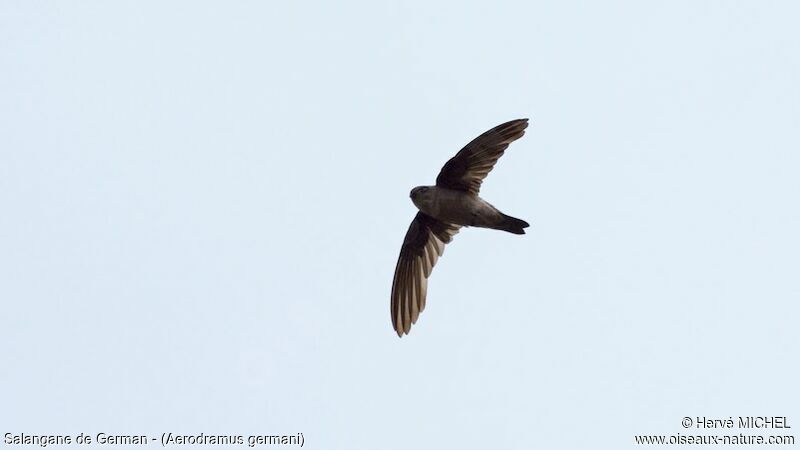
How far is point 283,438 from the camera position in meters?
12.2

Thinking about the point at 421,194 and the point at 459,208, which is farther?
the point at 421,194

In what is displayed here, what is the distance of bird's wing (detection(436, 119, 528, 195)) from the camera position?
12.0m

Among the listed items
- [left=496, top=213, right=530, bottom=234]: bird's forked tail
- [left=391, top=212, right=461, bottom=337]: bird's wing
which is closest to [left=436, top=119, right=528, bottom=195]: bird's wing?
[left=496, top=213, right=530, bottom=234]: bird's forked tail

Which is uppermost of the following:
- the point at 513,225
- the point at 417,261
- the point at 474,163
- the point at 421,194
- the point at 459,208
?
the point at 474,163

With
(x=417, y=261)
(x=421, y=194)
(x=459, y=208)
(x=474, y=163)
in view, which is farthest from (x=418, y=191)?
(x=417, y=261)

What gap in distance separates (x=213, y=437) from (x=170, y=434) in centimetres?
51

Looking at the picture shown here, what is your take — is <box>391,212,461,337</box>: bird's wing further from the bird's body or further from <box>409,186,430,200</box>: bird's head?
<box>409,186,430,200</box>: bird's head

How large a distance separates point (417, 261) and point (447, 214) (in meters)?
1.07

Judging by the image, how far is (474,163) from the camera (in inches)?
478

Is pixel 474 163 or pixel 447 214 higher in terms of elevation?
pixel 474 163

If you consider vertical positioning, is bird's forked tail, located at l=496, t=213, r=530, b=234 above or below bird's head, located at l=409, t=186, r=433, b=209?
below

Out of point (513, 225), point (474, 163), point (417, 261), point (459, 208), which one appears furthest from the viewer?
point (417, 261)

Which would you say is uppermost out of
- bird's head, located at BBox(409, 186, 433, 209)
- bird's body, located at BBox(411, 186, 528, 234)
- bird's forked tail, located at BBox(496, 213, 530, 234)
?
bird's head, located at BBox(409, 186, 433, 209)

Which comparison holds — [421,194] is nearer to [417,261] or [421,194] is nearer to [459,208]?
[459,208]
